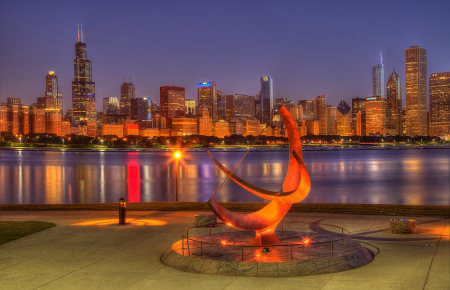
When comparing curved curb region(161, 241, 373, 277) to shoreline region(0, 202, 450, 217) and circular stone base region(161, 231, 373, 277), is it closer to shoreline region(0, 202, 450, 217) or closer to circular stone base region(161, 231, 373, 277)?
circular stone base region(161, 231, 373, 277)

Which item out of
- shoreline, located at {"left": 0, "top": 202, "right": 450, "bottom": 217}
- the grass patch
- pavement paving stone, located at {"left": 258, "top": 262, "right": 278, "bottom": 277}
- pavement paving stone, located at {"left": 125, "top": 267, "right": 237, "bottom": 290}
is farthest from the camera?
shoreline, located at {"left": 0, "top": 202, "right": 450, "bottom": 217}

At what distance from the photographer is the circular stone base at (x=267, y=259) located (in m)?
9.10

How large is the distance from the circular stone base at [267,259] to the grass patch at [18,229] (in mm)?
5497

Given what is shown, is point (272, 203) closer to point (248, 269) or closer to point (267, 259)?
point (267, 259)

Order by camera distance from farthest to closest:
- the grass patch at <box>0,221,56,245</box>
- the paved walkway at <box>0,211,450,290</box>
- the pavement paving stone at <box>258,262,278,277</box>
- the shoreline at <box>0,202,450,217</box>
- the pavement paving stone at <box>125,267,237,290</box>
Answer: the shoreline at <box>0,202,450,217</box>
the grass patch at <box>0,221,56,245</box>
the pavement paving stone at <box>258,262,278,277</box>
the paved walkway at <box>0,211,450,290</box>
the pavement paving stone at <box>125,267,237,290</box>

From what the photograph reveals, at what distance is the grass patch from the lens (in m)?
12.7

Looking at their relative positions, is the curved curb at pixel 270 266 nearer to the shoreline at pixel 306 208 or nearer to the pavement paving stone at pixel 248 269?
the pavement paving stone at pixel 248 269

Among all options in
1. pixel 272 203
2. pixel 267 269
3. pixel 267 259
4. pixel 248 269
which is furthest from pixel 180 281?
pixel 272 203

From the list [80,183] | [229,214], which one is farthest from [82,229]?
[80,183]

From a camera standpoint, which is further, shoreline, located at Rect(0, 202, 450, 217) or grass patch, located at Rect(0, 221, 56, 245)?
shoreline, located at Rect(0, 202, 450, 217)

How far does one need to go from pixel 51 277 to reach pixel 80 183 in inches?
1771

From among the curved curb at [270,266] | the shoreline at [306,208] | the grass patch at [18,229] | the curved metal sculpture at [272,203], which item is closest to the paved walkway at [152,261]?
the curved curb at [270,266]

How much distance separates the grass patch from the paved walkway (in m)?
0.40

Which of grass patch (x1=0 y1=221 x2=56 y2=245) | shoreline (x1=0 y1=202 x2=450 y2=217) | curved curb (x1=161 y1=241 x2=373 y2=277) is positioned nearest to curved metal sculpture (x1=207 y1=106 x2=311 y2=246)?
curved curb (x1=161 y1=241 x2=373 y2=277)
